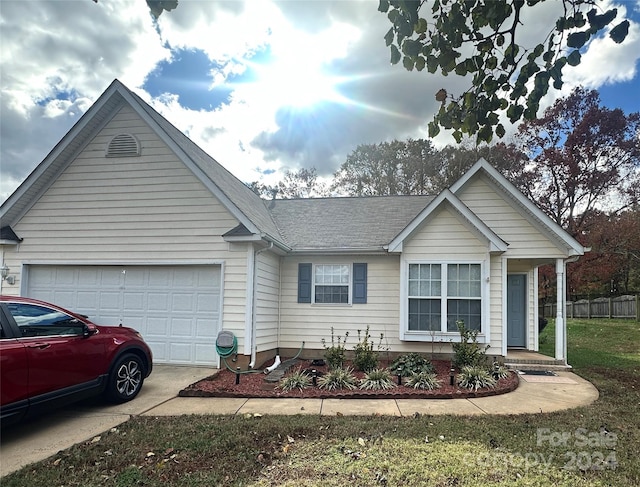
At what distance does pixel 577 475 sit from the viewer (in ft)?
12.6

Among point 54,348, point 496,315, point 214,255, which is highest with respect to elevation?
point 214,255

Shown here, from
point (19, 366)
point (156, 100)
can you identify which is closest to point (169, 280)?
point (19, 366)

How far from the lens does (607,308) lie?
2238cm

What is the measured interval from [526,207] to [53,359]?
33.4 ft

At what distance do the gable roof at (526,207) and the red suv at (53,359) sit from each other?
333 inches

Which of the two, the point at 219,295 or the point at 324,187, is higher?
the point at 324,187

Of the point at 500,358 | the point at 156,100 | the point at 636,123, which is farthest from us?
the point at 636,123

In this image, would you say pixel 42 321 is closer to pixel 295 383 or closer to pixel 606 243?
pixel 295 383

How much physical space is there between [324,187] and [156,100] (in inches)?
785

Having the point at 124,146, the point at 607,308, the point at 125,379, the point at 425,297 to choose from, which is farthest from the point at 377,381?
the point at 607,308

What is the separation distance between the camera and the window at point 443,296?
9648 millimetres

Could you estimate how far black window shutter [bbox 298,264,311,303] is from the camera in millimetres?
10836

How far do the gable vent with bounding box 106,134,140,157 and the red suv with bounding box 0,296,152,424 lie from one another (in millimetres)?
4785

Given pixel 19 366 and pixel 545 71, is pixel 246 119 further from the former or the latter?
pixel 545 71
